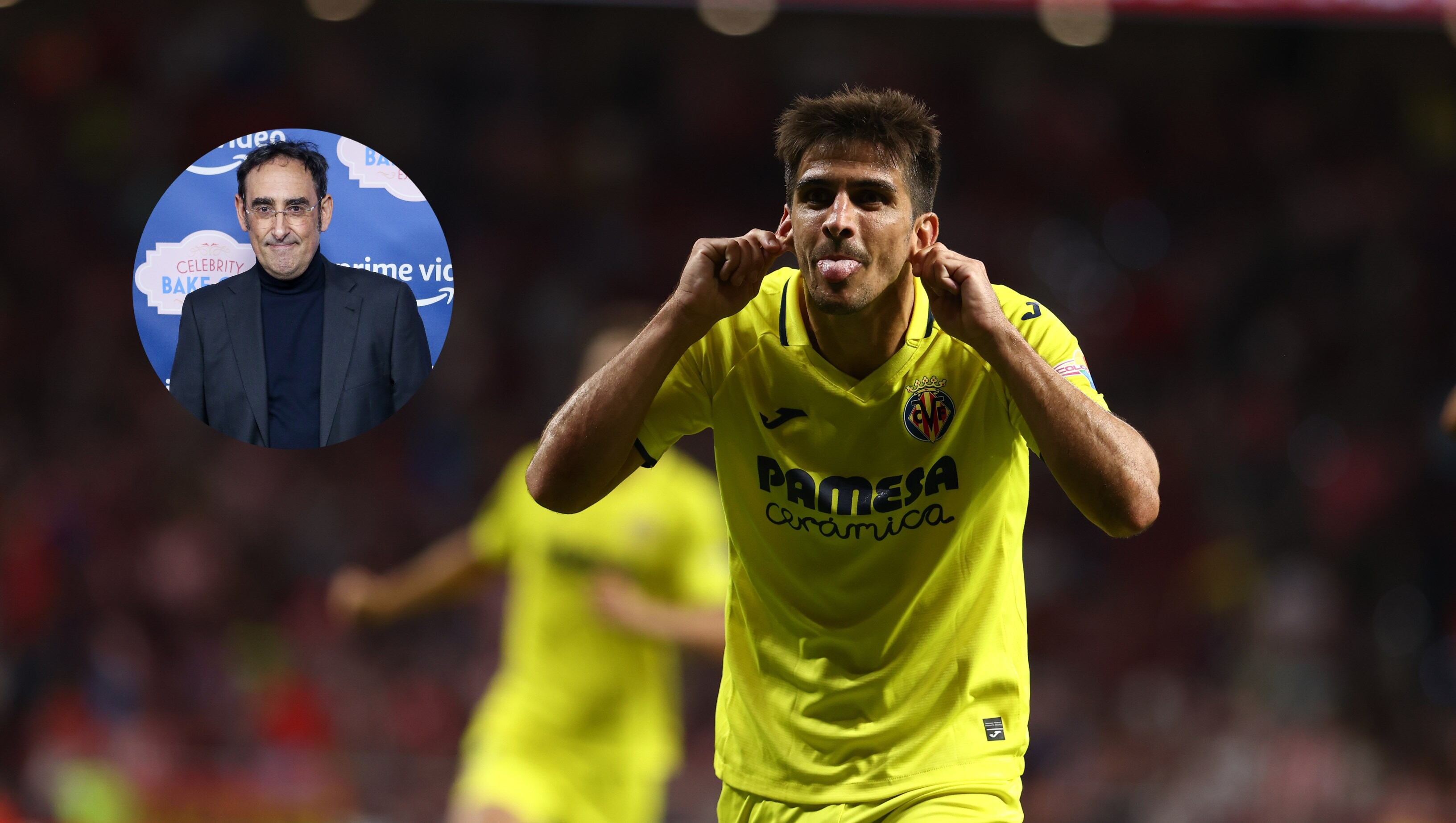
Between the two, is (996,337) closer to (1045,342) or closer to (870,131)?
(1045,342)

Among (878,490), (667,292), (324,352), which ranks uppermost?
(667,292)

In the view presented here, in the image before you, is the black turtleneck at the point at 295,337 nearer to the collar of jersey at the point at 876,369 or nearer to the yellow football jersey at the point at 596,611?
the collar of jersey at the point at 876,369

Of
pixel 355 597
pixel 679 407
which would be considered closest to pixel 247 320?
pixel 679 407

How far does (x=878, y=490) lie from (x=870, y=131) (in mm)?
780

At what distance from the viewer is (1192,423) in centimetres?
1202

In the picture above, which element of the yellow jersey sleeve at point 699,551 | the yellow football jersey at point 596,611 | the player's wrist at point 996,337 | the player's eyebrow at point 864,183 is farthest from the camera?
the yellow jersey sleeve at point 699,551

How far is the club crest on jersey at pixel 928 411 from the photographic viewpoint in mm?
3352

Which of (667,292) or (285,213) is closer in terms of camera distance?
(285,213)

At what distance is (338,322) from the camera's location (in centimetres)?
329

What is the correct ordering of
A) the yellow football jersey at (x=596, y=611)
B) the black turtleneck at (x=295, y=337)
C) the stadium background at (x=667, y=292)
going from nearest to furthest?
the black turtleneck at (x=295, y=337) → the yellow football jersey at (x=596, y=611) → the stadium background at (x=667, y=292)

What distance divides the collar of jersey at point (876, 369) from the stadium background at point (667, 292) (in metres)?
6.50

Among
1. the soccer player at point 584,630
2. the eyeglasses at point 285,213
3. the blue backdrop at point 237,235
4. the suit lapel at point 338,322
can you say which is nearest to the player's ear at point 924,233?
the blue backdrop at point 237,235

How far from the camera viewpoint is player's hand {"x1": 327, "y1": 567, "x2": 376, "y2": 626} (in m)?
5.88

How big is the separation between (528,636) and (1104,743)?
213 inches
